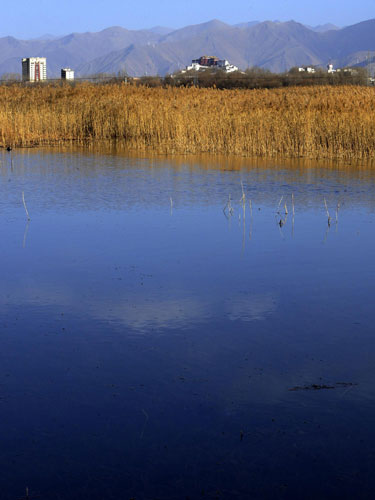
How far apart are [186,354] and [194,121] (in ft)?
42.4

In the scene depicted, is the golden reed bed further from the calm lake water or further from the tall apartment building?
the tall apartment building

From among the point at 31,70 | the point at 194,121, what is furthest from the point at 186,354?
the point at 31,70

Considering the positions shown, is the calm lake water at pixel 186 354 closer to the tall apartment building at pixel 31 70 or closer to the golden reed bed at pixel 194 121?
the golden reed bed at pixel 194 121

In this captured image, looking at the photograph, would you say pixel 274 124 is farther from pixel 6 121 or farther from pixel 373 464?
pixel 373 464

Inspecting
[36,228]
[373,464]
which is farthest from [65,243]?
[373,464]

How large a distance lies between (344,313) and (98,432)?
7.90ft

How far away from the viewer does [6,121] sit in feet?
60.2

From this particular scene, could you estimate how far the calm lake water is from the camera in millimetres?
3262

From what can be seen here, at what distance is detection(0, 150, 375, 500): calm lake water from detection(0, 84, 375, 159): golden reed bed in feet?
21.2

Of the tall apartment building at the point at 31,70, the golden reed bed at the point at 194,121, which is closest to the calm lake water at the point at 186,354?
the golden reed bed at the point at 194,121

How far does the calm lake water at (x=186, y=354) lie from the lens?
3.26 meters

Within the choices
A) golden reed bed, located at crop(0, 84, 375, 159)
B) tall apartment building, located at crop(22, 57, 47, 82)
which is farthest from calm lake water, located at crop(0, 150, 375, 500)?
tall apartment building, located at crop(22, 57, 47, 82)

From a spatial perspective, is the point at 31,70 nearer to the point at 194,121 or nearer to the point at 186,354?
the point at 194,121

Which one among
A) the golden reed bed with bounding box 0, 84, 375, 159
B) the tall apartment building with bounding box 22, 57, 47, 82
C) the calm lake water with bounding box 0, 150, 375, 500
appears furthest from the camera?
the tall apartment building with bounding box 22, 57, 47, 82
